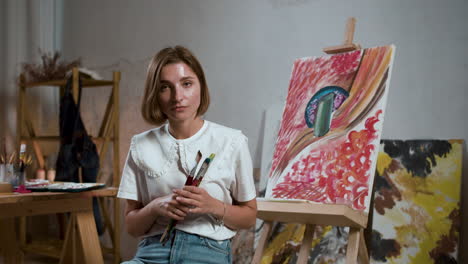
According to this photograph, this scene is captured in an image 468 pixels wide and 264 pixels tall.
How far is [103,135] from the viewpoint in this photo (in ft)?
11.6

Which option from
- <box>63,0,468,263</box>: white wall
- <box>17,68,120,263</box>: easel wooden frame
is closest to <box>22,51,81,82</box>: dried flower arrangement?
<box>17,68,120,263</box>: easel wooden frame

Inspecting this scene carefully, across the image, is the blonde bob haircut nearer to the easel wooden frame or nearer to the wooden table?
the wooden table

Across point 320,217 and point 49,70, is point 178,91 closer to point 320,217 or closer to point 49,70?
point 320,217

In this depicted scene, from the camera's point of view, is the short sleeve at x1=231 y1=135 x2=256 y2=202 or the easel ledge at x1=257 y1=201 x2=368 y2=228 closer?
the short sleeve at x1=231 y1=135 x2=256 y2=202

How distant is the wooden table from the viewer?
1769mm

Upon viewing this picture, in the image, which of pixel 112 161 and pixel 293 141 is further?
pixel 112 161

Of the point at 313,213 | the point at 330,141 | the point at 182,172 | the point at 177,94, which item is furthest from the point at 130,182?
the point at 330,141

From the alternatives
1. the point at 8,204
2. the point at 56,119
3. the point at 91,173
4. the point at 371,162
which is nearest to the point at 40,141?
the point at 56,119

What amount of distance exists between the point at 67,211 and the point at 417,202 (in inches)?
61.2

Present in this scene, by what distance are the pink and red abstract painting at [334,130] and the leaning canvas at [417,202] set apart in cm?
46

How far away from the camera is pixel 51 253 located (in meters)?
3.32

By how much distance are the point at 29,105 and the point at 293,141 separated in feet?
8.14

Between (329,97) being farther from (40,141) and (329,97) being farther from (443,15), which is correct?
(40,141)

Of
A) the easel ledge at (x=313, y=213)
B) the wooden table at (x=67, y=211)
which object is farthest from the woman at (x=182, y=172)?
the wooden table at (x=67, y=211)
